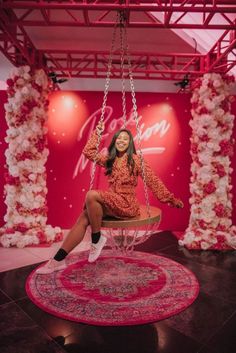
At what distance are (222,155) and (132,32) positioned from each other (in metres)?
2.95

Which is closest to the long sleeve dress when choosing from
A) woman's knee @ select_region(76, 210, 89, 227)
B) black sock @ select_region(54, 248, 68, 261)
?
woman's knee @ select_region(76, 210, 89, 227)

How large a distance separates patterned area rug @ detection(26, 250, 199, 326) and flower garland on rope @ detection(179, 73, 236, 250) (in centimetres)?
104

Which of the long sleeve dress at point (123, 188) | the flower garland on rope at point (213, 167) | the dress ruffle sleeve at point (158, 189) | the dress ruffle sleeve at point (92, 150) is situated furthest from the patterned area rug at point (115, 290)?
the dress ruffle sleeve at point (92, 150)

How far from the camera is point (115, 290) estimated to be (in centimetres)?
325

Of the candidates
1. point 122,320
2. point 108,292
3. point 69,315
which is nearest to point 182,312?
point 122,320

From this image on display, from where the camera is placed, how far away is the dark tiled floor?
229 cm

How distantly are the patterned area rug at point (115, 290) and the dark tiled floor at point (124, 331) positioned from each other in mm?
88

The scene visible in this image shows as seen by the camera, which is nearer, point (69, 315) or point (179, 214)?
point (69, 315)

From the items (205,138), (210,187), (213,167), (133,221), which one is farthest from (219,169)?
(133,221)

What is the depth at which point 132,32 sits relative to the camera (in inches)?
228

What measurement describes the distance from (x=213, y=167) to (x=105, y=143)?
→ 83.7 inches

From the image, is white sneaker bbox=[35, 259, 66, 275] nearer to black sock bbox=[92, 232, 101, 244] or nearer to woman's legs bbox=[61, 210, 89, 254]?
woman's legs bbox=[61, 210, 89, 254]

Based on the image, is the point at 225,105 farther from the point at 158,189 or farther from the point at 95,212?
the point at 95,212

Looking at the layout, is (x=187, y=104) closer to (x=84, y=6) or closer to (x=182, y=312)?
(x=84, y=6)
